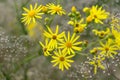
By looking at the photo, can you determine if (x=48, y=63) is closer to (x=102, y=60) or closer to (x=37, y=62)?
(x=37, y=62)

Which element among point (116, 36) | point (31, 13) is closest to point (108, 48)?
point (116, 36)

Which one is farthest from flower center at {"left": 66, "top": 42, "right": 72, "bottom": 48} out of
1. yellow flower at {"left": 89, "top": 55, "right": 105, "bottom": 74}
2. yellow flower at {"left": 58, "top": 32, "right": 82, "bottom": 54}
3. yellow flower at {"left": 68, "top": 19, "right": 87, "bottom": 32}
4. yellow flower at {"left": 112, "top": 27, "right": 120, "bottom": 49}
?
yellow flower at {"left": 112, "top": 27, "right": 120, "bottom": 49}

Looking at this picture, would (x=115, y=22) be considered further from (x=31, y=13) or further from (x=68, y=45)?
(x=31, y=13)

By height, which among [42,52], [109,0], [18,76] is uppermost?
[109,0]

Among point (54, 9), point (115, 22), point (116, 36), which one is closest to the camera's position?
point (116, 36)

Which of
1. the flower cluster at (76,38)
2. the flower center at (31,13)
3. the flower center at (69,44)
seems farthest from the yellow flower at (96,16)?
the flower center at (31,13)

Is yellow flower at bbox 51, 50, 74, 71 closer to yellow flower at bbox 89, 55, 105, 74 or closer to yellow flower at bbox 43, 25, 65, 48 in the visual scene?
yellow flower at bbox 43, 25, 65, 48

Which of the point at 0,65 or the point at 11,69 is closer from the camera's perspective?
the point at 0,65

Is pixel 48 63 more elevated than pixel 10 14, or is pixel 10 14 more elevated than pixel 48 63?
pixel 10 14

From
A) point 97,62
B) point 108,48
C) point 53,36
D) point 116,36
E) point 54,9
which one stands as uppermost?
point 54,9

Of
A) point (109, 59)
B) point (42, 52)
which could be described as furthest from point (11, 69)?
point (109, 59)

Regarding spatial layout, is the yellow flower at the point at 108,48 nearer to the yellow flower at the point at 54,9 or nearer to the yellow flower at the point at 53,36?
the yellow flower at the point at 53,36
